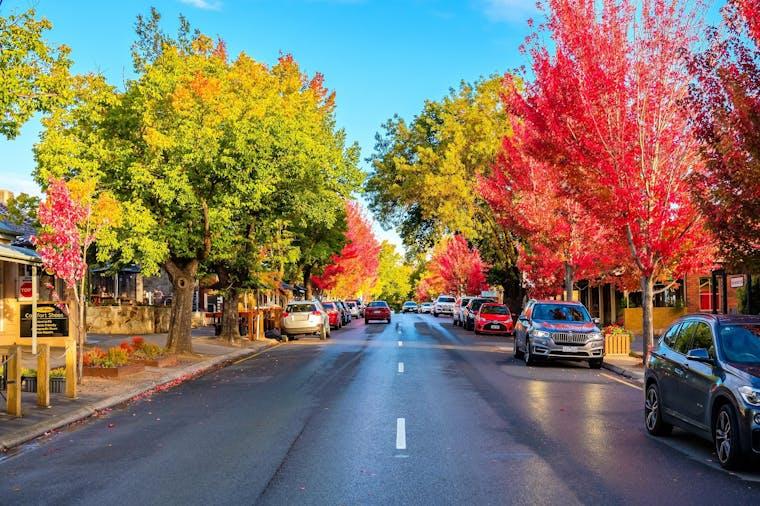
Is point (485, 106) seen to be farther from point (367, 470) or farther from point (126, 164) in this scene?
point (367, 470)

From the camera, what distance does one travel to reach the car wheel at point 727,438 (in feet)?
25.3

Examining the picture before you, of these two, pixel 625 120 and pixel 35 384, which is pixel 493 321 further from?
pixel 35 384

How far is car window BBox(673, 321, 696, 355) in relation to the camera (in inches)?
379

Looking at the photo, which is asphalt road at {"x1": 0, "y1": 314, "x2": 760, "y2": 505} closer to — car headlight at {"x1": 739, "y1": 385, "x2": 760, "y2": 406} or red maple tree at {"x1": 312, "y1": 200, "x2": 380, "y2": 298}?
car headlight at {"x1": 739, "y1": 385, "x2": 760, "y2": 406}

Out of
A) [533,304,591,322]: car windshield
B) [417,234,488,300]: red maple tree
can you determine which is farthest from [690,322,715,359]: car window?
[417,234,488,300]: red maple tree

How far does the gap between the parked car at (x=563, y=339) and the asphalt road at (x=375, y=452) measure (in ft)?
11.8

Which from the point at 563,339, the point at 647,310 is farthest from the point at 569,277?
the point at 647,310

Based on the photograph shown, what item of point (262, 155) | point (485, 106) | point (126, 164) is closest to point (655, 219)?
point (262, 155)

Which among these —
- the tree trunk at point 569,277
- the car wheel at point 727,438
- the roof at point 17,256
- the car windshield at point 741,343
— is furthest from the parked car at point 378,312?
the car wheel at point 727,438

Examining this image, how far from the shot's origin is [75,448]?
9477mm

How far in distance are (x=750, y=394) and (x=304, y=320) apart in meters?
26.2

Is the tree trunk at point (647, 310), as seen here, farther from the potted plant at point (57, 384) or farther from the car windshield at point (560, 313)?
the potted plant at point (57, 384)

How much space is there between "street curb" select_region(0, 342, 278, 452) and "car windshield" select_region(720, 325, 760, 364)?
8738mm

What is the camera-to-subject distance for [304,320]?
108 feet
